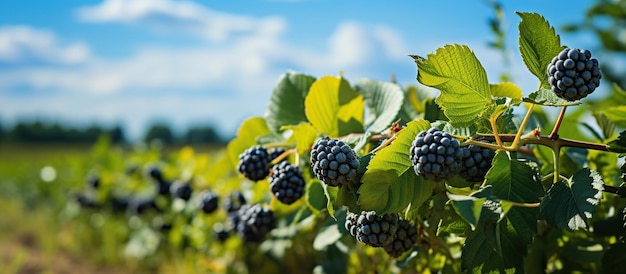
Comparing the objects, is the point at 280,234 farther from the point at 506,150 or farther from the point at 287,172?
the point at 506,150

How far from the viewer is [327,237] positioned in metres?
1.33

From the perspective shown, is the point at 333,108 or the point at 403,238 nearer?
the point at 403,238

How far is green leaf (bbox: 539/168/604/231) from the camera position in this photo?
807 mm

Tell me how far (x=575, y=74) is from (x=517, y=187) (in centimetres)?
18

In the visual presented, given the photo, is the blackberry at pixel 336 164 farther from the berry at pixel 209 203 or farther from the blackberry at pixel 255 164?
the berry at pixel 209 203

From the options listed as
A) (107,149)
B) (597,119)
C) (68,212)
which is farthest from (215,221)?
(68,212)

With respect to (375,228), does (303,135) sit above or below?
above

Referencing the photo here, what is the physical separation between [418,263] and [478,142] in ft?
1.69

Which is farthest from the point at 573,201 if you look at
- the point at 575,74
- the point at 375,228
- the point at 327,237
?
the point at 327,237

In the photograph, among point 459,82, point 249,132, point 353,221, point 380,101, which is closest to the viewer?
point 459,82

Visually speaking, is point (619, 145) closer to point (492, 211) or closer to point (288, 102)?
point (492, 211)

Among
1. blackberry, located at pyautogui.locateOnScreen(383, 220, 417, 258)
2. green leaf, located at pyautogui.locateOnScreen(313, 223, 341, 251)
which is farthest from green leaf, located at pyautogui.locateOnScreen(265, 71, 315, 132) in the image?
blackberry, located at pyautogui.locateOnScreen(383, 220, 417, 258)

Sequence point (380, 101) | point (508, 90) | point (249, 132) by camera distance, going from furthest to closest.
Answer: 1. point (249, 132)
2. point (380, 101)
3. point (508, 90)

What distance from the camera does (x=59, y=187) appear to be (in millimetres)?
6039
